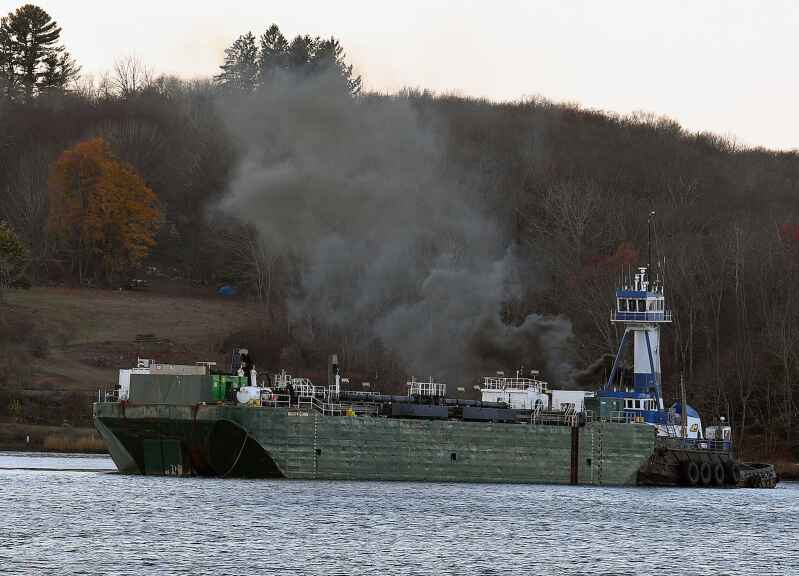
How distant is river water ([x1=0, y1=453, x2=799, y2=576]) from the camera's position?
2608 inches

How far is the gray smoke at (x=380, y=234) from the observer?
115 meters

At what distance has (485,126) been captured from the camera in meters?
198

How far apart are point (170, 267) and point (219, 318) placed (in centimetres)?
3018

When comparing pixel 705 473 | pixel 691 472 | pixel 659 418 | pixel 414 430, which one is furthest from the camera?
pixel 705 473

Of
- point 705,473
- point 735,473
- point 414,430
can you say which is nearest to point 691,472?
point 705,473

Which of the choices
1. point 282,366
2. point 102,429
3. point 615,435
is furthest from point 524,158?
point 102,429

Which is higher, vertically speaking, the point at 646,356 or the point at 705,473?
the point at 646,356

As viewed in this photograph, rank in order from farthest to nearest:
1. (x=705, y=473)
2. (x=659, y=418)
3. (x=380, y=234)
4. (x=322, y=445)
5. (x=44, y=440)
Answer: (x=44, y=440), (x=380, y=234), (x=705, y=473), (x=659, y=418), (x=322, y=445)

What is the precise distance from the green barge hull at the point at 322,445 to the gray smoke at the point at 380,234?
1312 centimetres

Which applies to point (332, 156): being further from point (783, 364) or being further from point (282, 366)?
point (783, 364)

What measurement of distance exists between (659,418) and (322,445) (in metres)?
29.1

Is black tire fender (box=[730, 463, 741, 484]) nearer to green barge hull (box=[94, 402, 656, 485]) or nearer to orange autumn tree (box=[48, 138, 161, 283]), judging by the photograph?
green barge hull (box=[94, 402, 656, 485])

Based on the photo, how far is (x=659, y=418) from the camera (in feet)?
359

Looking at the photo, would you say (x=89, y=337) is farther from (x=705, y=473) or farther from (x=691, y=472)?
(x=705, y=473)
